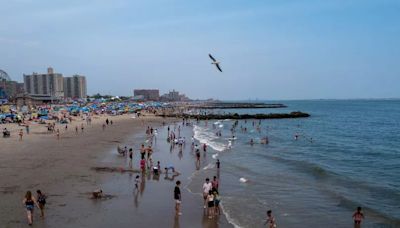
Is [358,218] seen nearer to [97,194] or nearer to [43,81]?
[97,194]

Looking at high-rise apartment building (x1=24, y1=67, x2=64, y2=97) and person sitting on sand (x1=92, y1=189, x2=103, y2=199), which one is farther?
high-rise apartment building (x1=24, y1=67, x2=64, y2=97)

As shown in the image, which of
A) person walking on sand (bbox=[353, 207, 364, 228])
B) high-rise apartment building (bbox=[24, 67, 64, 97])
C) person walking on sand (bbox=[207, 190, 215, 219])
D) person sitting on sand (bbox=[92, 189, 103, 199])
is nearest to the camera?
person walking on sand (bbox=[353, 207, 364, 228])

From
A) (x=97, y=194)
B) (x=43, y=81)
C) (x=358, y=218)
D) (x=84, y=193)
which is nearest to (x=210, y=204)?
(x=97, y=194)

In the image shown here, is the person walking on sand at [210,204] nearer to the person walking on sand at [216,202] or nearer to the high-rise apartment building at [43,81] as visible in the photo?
the person walking on sand at [216,202]

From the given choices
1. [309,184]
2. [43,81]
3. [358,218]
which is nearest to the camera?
[358,218]

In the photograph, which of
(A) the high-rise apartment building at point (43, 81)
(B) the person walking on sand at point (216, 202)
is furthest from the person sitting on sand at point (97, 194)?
(A) the high-rise apartment building at point (43, 81)

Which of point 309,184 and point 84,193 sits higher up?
point 84,193

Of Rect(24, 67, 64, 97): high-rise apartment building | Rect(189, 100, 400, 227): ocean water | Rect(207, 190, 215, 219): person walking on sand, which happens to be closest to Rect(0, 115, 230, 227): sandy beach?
Rect(207, 190, 215, 219): person walking on sand

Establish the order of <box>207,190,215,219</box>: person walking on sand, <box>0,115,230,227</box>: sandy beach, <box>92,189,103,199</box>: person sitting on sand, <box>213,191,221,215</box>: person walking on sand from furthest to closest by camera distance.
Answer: <box>92,189,103,199</box>: person sitting on sand → <box>213,191,221,215</box>: person walking on sand → <box>207,190,215,219</box>: person walking on sand → <box>0,115,230,227</box>: sandy beach

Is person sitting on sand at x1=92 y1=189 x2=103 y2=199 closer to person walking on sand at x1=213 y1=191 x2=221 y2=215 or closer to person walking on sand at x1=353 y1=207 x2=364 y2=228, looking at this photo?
person walking on sand at x1=213 y1=191 x2=221 y2=215

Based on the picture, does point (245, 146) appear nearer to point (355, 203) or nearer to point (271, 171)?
point (271, 171)

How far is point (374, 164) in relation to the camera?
2498cm

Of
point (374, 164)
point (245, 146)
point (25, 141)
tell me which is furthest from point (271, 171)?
point (25, 141)

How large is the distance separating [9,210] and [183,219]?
5640 mm
